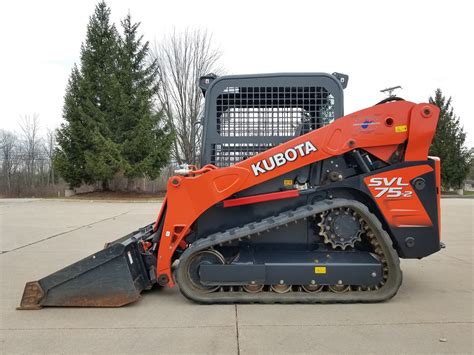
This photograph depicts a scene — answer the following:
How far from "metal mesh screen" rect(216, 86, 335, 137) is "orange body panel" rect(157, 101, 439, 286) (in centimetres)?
78

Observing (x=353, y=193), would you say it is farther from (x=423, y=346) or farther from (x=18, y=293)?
(x=18, y=293)

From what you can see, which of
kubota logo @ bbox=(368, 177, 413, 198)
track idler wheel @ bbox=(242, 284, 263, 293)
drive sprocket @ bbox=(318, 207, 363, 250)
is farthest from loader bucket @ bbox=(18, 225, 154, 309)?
kubota logo @ bbox=(368, 177, 413, 198)

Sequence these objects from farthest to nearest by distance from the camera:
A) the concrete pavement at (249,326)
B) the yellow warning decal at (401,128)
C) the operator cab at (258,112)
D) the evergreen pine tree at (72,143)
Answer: the evergreen pine tree at (72,143) < the operator cab at (258,112) < the yellow warning decal at (401,128) < the concrete pavement at (249,326)

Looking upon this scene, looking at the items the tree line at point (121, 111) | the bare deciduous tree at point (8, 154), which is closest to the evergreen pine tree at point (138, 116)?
the tree line at point (121, 111)

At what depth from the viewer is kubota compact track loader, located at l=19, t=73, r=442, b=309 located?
3.90 meters

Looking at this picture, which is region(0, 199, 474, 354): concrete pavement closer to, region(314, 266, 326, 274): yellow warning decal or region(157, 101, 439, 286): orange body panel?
region(314, 266, 326, 274): yellow warning decal

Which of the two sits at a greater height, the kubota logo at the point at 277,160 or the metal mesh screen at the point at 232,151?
the metal mesh screen at the point at 232,151

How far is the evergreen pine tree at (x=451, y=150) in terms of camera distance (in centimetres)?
3706

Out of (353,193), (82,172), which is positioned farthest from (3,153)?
(353,193)

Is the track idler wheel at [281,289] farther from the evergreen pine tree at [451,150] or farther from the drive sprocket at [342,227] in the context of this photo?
the evergreen pine tree at [451,150]

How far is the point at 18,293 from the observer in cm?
459

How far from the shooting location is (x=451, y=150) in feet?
A: 124

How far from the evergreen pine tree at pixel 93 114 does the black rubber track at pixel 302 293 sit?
24.1 m

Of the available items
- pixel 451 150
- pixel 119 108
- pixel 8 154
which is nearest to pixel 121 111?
pixel 119 108
